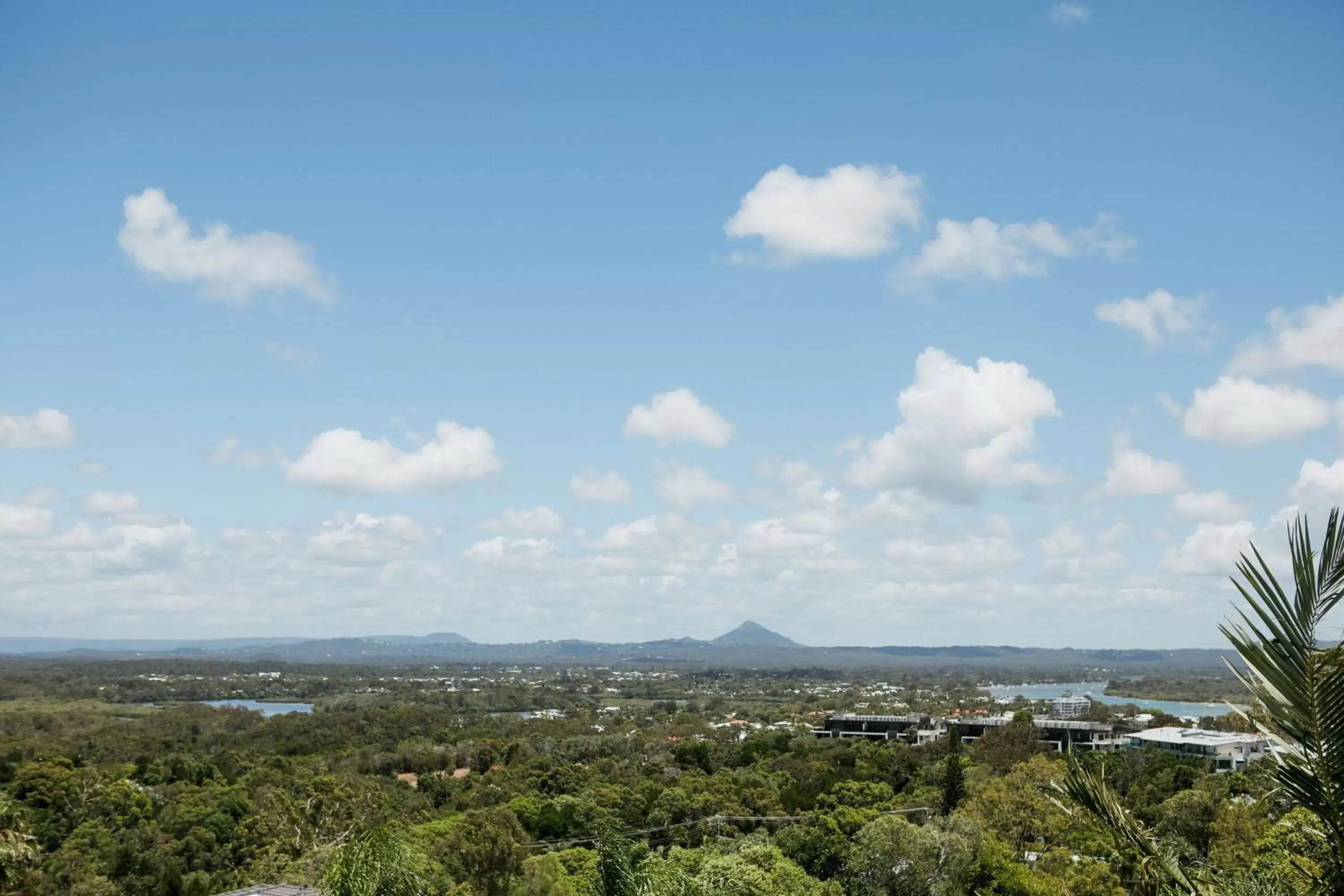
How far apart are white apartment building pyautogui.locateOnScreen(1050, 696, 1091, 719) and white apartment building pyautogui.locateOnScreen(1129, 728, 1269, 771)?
19689 mm

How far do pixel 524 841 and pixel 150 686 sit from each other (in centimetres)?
12640

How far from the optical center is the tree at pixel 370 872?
43.0 feet

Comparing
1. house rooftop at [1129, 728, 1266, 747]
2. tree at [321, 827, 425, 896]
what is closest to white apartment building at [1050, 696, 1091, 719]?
house rooftop at [1129, 728, 1266, 747]

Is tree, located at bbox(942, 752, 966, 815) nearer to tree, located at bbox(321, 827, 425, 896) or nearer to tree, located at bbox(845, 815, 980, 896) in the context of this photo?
tree, located at bbox(845, 815, 980, 896)

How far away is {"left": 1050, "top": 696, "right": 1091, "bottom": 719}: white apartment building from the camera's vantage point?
93250 mm

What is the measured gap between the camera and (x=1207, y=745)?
198ft

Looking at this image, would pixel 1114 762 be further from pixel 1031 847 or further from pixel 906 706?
pixel 906 706

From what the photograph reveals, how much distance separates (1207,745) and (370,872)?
6019 centimetres

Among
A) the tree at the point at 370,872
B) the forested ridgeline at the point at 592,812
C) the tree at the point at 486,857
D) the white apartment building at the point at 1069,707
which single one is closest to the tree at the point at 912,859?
the forested ridgeline at the point at 592,812

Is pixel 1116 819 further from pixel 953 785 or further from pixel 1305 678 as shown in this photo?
pixel 953 785

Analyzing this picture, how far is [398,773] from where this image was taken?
205ft

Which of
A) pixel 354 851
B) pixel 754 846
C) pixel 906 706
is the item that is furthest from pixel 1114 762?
pixel 906 706

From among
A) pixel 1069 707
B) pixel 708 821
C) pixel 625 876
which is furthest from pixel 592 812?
pixel 1069 707

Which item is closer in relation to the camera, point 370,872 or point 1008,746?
point 370,872
